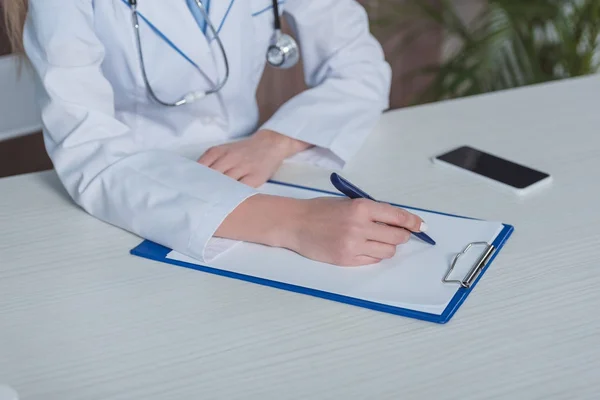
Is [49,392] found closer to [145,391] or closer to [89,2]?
[145,391]

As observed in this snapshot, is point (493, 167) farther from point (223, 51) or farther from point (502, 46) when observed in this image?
point (502, 46)

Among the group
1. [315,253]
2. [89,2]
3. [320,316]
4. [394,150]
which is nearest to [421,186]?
[394,150]

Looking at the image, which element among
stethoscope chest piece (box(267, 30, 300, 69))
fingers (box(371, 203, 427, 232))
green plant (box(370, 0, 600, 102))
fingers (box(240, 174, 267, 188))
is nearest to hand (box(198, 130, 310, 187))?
fingers (box(240, 174, 267, 188))

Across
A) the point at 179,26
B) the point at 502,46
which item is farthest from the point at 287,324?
the point at 502,46

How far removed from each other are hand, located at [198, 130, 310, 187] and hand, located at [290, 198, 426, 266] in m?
0.19

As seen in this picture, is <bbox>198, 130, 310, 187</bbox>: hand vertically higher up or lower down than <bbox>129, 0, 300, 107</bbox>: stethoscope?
lower down

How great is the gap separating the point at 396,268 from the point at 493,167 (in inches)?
11.6

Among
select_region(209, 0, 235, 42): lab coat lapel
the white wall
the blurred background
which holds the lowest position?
the white wall

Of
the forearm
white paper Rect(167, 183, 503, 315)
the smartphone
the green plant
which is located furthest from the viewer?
the green plant

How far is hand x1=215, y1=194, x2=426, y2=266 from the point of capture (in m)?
0.93

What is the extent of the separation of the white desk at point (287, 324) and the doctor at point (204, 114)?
7cm

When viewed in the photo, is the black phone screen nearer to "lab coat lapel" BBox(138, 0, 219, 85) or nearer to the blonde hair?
"lab coat lapel" BBox(138, 0, 219, 85)

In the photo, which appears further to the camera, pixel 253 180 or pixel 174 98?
pixel 174 98

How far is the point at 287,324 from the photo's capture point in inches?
32.2
